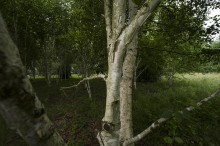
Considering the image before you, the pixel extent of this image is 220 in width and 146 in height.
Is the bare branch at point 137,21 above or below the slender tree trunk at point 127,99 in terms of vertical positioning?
above

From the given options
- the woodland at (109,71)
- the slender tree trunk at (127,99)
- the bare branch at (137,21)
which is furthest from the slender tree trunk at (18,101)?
the slender tree trunk at (127,99)

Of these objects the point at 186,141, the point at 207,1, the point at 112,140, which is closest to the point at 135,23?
the point at 112,140

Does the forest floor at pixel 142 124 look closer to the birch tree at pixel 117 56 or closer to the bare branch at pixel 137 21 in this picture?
the birch tree at pixel 117 56

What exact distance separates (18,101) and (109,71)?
935 mm

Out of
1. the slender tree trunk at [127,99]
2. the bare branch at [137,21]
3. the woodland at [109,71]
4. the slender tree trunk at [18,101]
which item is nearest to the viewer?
the slender tree trunk at [18,101]

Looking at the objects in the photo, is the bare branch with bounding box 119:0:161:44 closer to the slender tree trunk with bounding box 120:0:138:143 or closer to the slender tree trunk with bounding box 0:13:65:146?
the slender tree trunk with bounding box 0:13:65:146

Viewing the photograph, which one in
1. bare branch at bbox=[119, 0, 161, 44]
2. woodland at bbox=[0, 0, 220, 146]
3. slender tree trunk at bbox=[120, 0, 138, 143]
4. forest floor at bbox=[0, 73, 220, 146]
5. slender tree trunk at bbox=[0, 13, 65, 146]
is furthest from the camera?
forest floor at bbox=[0, 73, 220, 146]

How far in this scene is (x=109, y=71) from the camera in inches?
60.4

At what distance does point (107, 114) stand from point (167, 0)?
17.4 feet

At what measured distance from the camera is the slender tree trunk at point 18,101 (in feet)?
1.88

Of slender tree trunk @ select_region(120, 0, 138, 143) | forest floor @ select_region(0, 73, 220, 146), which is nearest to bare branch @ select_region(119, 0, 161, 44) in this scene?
slender tree trunk @ select_region(120, 0, 138, 143)

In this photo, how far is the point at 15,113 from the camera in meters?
0.66

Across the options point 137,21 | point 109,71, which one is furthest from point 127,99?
point 137,21

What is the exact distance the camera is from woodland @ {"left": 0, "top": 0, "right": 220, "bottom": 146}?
720mm
